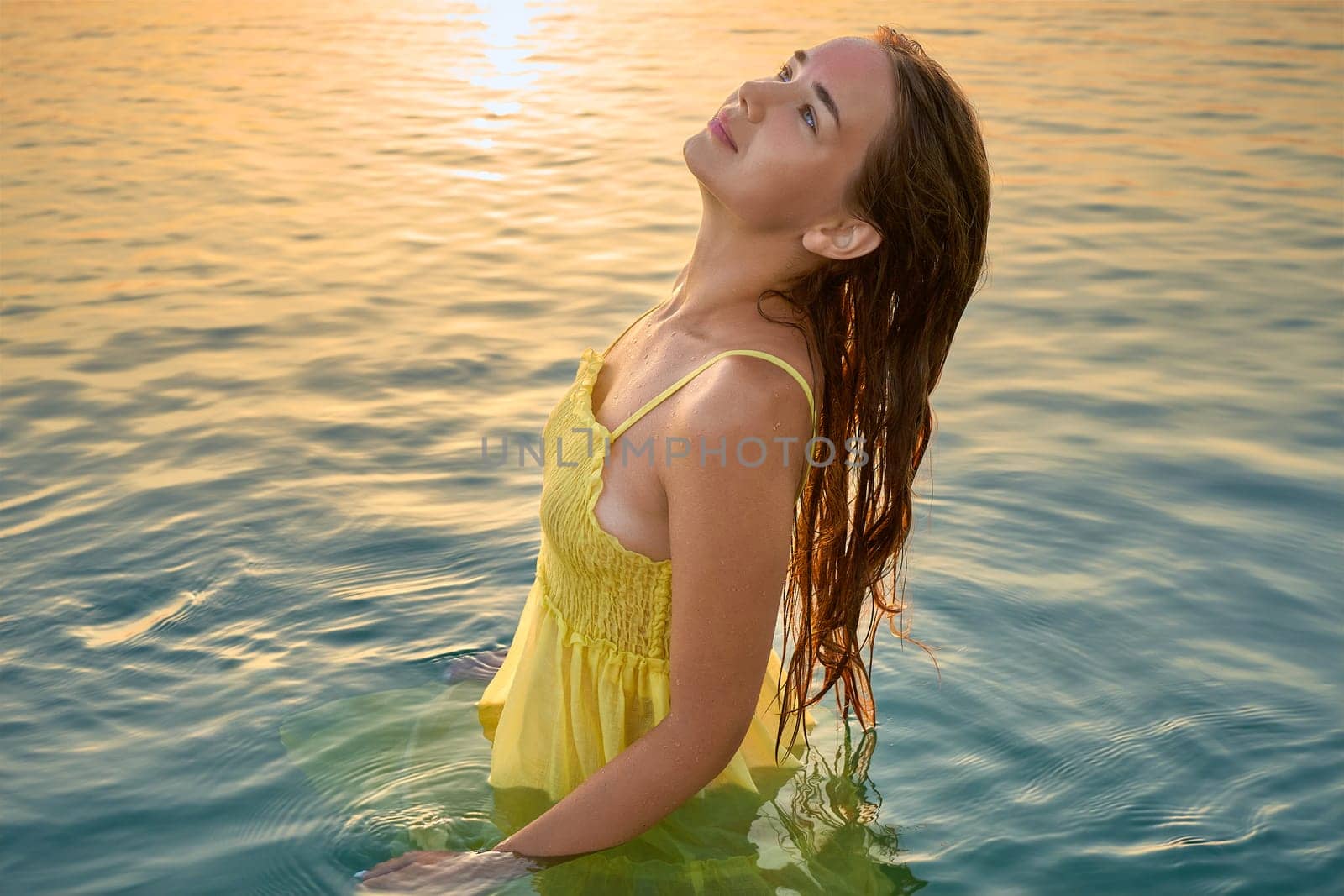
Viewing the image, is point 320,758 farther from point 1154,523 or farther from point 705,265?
point 1154,523

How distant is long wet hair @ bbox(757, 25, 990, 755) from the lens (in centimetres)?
227

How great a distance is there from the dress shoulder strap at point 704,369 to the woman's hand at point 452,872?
783 millimetres

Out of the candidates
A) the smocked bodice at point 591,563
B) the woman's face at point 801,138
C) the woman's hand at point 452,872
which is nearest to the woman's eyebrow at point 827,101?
the woman's face at point 801,138

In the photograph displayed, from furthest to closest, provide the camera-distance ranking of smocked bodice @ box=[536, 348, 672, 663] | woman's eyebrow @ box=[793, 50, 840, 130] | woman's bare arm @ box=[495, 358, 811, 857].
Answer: smocked bodice @ box=[536, 348, 672, 663] < woman's eyebrow @ box=[793, 50, 840, 130] < woman's bare arm @ box=[495, 358, 811, 857]

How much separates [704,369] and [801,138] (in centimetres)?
43

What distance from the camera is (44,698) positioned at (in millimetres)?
3432

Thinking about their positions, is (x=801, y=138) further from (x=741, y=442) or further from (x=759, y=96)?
(x=741, y=442)

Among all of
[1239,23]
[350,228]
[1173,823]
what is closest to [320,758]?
[1173,823]

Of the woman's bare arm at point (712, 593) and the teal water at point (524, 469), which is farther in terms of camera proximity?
the teal water at point (524, 469)

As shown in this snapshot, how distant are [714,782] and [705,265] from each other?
3.33 ft

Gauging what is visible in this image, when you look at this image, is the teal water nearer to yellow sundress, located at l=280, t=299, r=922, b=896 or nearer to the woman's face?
yellow sundress, located at l=280, t=299, r=922, b=896

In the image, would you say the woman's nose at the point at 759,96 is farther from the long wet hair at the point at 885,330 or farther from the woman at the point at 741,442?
the long wet hair at the point at 885,330

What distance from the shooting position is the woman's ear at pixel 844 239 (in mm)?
2314

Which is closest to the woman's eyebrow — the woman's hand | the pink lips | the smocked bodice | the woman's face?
the woman's face
